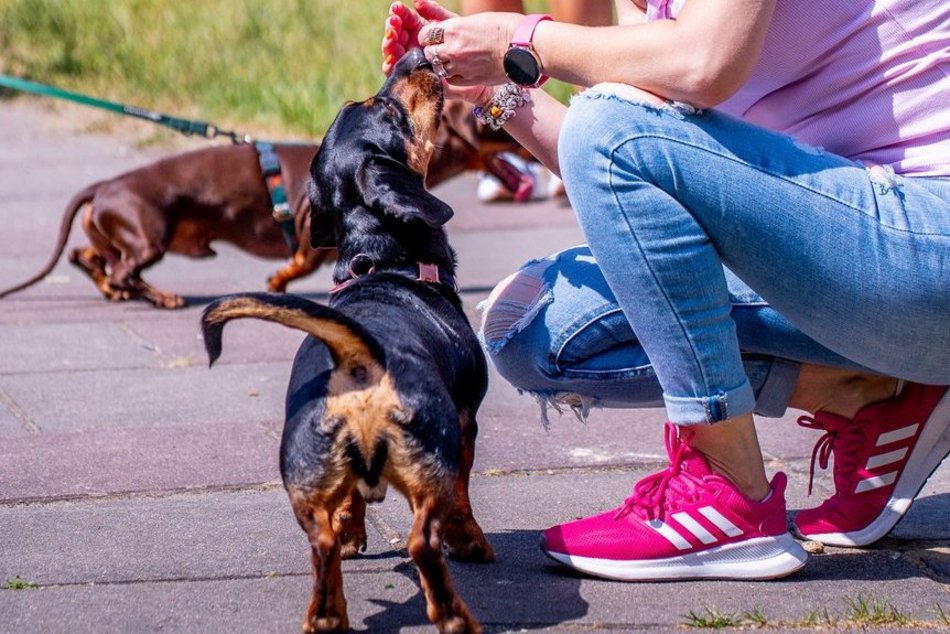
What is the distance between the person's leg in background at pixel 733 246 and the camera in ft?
8.43

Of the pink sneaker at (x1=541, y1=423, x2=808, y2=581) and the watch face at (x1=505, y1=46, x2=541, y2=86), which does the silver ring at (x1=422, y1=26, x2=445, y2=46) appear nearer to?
the watch face at (x1=505, y1=46, x2=541, y2=86)

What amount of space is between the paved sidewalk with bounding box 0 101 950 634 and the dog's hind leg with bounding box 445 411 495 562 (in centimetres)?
4

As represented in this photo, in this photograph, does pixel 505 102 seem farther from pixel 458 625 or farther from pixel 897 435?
pixel 458 625

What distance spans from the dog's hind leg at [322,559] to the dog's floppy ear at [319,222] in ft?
2.94

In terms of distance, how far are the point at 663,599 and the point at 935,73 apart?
1178 millimetres

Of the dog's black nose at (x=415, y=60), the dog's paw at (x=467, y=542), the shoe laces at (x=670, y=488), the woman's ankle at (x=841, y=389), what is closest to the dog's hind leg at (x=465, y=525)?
the dog's paw at (x=467, y=542)

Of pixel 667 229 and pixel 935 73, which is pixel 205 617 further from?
pixel 935 73

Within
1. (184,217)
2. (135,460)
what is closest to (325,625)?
(135,460)

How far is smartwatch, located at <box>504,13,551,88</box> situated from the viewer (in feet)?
8.84

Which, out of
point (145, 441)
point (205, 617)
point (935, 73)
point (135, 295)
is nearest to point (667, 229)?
point (935, 73)

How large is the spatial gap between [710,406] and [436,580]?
66 cm

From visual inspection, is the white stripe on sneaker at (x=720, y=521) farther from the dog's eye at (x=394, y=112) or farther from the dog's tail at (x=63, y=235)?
the dog's tail at (x=63, y=235)

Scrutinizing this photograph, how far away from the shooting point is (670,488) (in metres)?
2.86

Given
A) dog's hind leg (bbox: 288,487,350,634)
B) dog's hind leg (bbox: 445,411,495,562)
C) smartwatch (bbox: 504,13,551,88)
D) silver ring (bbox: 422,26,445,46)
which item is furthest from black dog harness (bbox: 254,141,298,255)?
dog's hind leg (bbox: 288,487,350,634)
